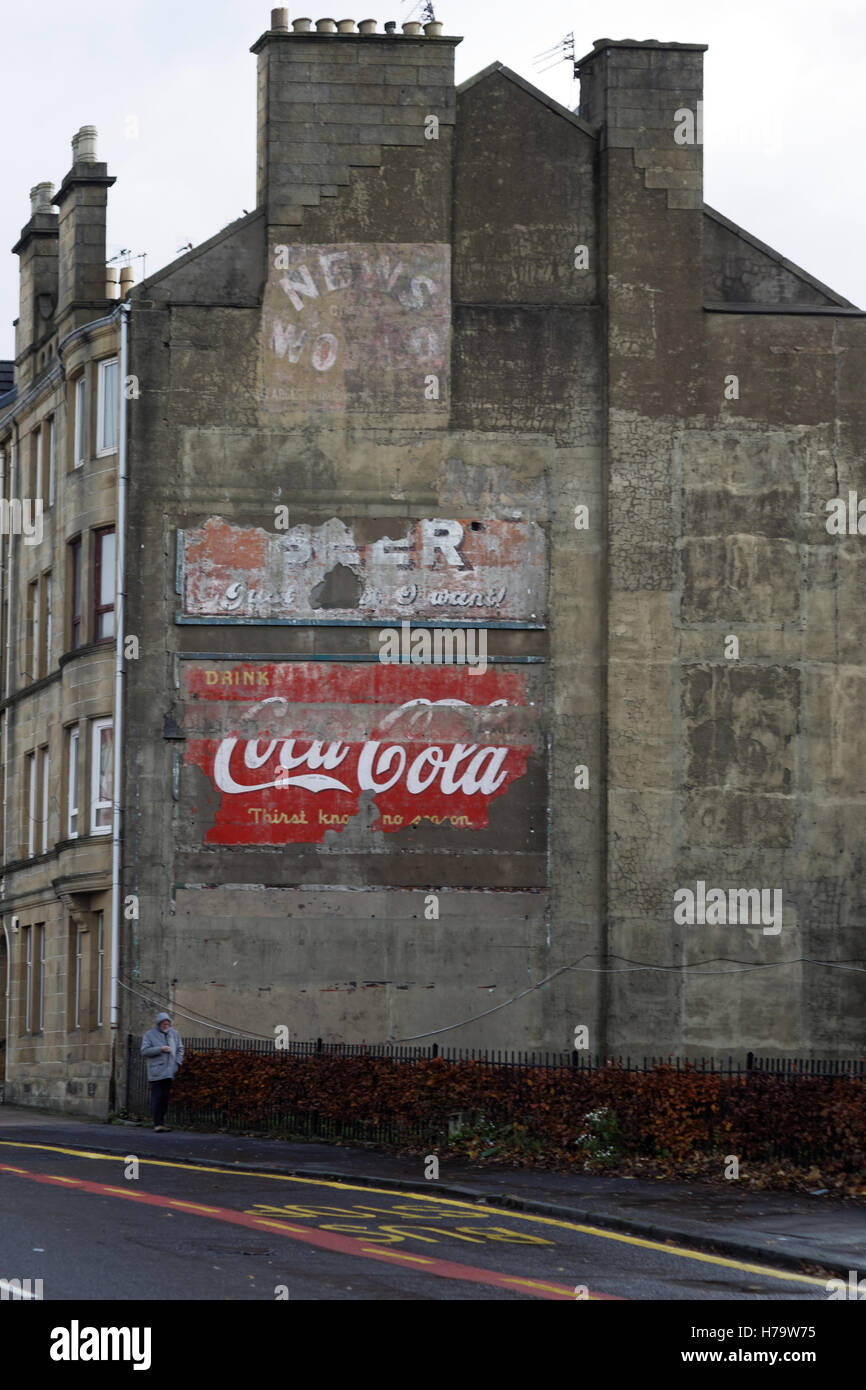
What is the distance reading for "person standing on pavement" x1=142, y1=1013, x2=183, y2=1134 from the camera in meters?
30.3

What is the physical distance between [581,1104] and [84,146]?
23053 millimetres

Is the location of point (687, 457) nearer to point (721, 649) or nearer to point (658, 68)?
point (721, 649)

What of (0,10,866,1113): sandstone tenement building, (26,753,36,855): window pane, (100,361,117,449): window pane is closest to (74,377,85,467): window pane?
(0,10,866,1113): sandstone tenement building

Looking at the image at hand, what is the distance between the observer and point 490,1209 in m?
20.3

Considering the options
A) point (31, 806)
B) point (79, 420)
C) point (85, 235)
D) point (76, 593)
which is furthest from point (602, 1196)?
point (85, 235)

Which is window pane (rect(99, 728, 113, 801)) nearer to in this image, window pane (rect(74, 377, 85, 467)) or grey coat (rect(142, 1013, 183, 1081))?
window pane (rect(74, 377, 85, 467))

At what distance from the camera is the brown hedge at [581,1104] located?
76.8 feet

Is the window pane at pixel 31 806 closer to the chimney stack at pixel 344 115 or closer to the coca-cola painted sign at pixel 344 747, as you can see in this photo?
the coca-cola painted sign at pixel 344 747

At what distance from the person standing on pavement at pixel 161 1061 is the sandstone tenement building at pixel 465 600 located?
426cm

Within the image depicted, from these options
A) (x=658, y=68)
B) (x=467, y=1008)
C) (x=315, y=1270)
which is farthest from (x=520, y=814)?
(x=315, y=1270)

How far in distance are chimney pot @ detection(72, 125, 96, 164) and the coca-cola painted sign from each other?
10901mm

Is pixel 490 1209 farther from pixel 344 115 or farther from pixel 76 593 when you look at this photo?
pixel 344 115

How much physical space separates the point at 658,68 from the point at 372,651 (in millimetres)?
12005

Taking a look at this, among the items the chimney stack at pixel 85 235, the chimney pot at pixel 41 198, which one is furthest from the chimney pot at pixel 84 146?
the chimney pot at pixel 41 198
